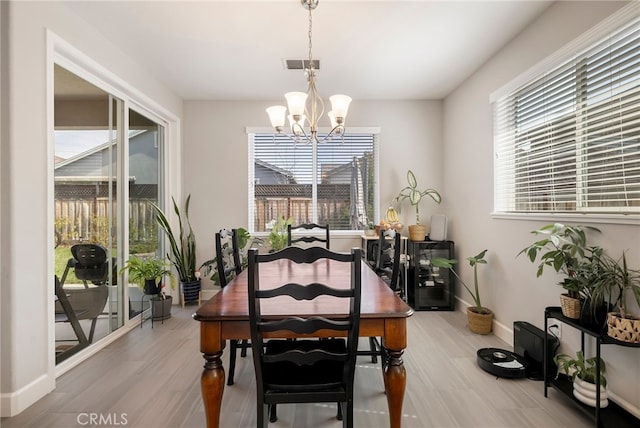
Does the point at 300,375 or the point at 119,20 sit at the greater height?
the point at 119,20

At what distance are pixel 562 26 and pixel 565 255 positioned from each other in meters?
1.60

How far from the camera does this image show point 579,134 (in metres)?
2.07

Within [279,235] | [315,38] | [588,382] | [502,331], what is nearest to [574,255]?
[588,382]

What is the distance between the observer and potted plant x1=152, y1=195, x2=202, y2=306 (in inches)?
150

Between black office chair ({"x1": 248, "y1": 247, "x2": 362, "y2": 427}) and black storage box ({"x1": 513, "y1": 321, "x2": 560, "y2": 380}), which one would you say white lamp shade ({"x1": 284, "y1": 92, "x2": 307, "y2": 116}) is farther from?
black storage box ({"x1": 513, "y1": 321, "x2": 560, "y2": 380})

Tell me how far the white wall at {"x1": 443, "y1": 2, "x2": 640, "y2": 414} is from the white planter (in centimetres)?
15

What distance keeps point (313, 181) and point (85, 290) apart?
2774 millimetres

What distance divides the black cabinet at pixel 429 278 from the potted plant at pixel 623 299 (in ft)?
6.44

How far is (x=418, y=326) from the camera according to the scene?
318 centimetres

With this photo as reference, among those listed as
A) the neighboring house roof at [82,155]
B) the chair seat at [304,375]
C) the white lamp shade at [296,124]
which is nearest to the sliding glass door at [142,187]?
the neighboring house roof at [82,155]

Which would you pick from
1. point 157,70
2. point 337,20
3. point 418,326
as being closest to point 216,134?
point 157,70

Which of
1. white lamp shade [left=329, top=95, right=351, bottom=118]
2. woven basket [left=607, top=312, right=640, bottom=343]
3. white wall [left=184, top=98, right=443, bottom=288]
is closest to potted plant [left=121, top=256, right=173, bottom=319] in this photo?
white wall [left=184, top=98, right=443, bottom=288]

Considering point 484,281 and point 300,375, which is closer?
point 300,375

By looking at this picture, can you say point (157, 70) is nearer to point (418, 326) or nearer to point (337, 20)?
point (337, 20)
